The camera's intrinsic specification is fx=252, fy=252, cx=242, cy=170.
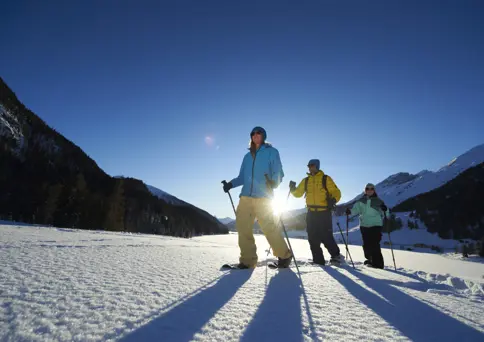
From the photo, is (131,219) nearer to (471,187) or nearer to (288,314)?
(288,314)

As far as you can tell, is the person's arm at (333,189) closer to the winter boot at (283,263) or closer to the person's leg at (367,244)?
the person's leg at (367,244)

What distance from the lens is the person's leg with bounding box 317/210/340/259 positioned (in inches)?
222

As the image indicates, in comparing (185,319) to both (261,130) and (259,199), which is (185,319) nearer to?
(259,199)

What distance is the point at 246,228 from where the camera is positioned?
4184 millimetres

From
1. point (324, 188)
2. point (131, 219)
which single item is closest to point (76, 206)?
point (131, 219)

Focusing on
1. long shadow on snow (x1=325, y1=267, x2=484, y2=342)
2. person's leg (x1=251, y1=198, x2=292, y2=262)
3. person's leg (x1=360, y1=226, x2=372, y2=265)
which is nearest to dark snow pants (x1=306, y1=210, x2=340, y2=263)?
person's leg (x1=360, y1=226, x2=372, y2=265)

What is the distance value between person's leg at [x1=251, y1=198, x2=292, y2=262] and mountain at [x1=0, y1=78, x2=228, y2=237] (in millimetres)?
47475

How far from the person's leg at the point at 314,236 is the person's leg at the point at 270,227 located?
1777 mm

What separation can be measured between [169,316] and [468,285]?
4.47 m

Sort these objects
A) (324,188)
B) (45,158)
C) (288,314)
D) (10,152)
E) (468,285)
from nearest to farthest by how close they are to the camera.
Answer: (288,314)
(468,285)
(324,188)
(10,152)
(45,158)

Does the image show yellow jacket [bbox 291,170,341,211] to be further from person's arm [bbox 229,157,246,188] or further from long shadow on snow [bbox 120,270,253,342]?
long shadow on snow [bbox 120,270,253,342]

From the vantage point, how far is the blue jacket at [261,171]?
4188 millimetres

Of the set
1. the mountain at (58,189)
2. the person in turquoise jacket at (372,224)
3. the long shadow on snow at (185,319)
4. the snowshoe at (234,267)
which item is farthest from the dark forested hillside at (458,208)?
the long shadow on snow at (185,319)

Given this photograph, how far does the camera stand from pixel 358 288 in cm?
234
